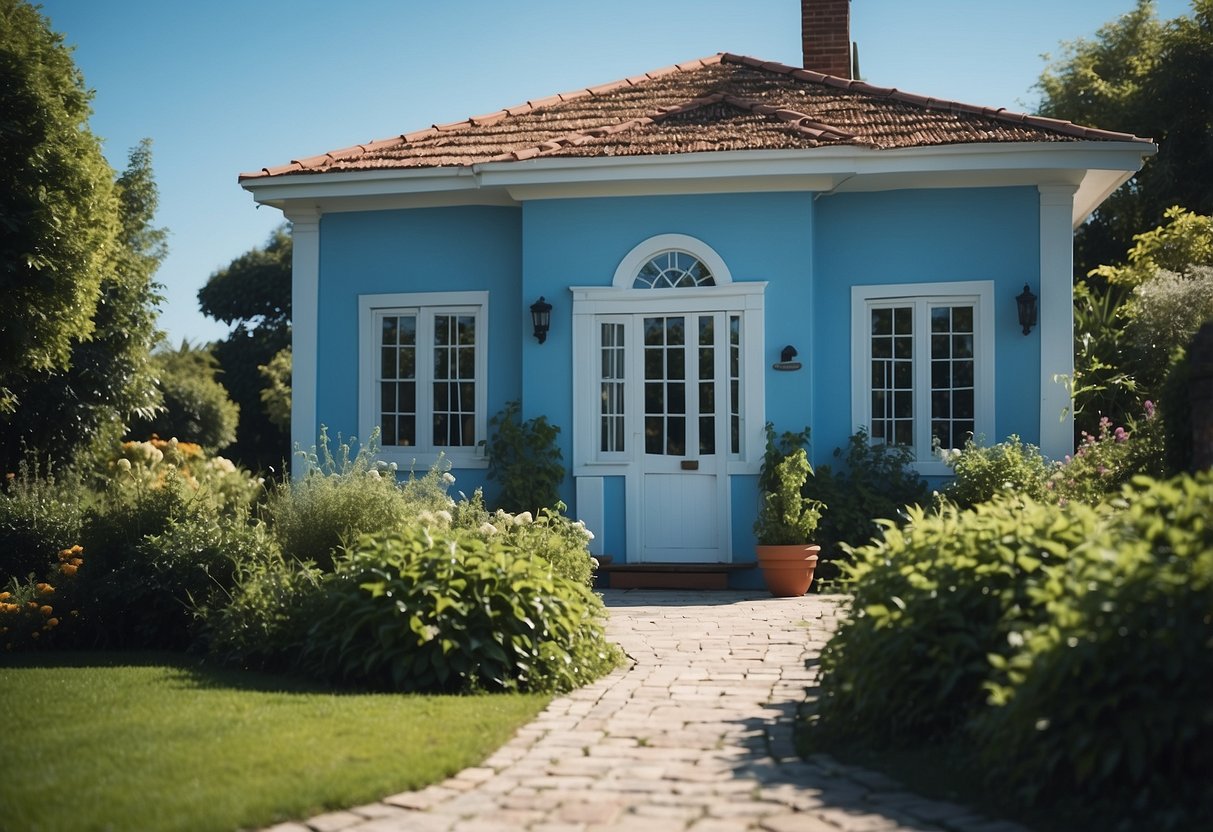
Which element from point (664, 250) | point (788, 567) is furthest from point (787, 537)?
point (664, 250)

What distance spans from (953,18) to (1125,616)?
373 inches

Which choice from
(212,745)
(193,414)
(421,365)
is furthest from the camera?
(193,414)

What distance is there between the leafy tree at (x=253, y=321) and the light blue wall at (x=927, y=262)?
63.1ft

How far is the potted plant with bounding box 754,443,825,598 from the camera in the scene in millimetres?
10211

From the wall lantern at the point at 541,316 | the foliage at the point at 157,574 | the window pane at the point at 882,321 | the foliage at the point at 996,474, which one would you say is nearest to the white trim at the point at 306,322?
the wall lantern at the point at 541,316

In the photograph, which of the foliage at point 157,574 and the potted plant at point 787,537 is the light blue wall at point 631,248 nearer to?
the potted plant at point 787,537

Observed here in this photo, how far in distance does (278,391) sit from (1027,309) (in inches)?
742

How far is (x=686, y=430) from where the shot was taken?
1141 centimetres

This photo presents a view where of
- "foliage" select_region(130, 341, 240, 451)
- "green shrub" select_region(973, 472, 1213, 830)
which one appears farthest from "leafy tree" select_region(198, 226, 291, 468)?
"green shrub" select_region(973, 472, 1213, 830)

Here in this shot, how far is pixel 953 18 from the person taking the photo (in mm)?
12039

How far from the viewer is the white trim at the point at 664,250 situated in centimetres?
1135

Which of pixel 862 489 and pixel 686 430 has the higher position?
pixel 686 430

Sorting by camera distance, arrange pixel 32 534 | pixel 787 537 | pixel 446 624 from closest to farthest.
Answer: pixel 446 624, pixel 32 534, pixel 787 537

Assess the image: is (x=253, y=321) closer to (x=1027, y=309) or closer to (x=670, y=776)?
(x=1027, y=309)
